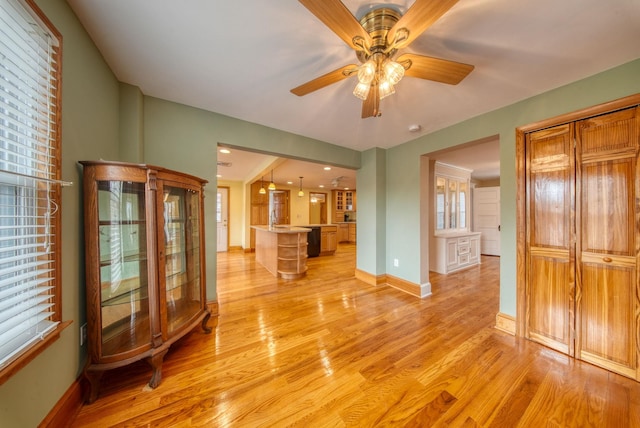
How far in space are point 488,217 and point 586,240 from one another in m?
4.87

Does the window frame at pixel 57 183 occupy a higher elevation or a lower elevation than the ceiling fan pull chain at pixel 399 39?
lower

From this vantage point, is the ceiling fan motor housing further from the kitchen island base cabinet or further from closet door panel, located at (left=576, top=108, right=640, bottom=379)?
the kitchen island base cabinet

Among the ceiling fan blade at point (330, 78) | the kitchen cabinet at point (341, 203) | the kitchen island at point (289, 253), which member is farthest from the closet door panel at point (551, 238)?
the kitchen cabinet at point (341, 203)

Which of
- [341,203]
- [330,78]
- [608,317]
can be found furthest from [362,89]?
[341,203]

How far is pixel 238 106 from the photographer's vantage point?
216 cm

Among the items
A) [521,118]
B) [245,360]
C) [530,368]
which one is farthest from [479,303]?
[245,360]

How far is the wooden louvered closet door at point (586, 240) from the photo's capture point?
1531 mm

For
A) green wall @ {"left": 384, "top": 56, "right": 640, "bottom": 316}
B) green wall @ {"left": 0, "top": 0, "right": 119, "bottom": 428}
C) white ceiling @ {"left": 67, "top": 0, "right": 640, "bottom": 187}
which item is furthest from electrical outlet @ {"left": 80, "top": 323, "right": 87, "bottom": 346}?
green wall @ {"left": 384, "top": 56, "right": 640, "bottom": 316}

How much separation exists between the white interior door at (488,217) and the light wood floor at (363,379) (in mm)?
4319

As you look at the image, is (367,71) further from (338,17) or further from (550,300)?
(550,300)

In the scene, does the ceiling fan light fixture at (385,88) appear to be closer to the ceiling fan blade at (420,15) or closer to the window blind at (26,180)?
the ceiling fan blade at (420,15)

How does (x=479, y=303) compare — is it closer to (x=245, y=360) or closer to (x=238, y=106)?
(x=245, y=360)

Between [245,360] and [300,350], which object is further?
[300,350]

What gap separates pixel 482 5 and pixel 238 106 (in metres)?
1.99
